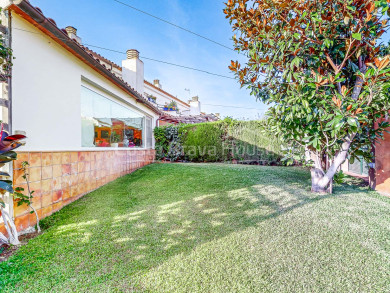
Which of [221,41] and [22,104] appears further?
[221,41]

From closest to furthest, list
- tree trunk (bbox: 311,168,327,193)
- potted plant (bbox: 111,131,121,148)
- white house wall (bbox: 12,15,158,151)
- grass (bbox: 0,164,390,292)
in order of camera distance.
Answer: grass (bbox: 0,164,390,292) < white house wall (bbox: 12,15,158,151) < tree trunk (bbox: 311,168,327,193) < potted plant (bbox: 111,131,121,148)

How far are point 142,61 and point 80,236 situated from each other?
475 inches

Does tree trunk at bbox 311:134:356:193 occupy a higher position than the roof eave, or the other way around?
the roof eave

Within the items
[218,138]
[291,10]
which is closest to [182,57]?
[218,138]

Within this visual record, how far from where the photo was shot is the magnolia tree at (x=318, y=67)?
13.1 feet

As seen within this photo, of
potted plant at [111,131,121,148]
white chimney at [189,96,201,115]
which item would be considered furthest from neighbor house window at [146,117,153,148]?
white chimney at [189,96,201,115]

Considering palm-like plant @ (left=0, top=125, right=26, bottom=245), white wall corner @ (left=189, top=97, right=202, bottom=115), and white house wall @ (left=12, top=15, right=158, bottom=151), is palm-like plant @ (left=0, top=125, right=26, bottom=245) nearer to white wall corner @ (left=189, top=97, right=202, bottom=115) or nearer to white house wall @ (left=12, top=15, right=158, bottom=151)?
white house wall @ (left=12, top=15, right=158, bottom=151)

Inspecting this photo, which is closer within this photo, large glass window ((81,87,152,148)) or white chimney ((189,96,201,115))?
large glass window ((81,87,152,148))

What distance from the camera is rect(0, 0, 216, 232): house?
3.61 metres

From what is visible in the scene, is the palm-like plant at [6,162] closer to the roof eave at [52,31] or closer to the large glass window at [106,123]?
the roof eave at [52,31]

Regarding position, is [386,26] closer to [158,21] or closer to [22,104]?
[22,104]

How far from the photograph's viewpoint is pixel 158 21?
34.1 feet

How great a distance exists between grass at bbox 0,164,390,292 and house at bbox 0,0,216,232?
29.0 inches

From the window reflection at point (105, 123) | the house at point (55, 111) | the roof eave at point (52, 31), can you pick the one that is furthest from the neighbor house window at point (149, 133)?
the roof eave at point (52, 31)
